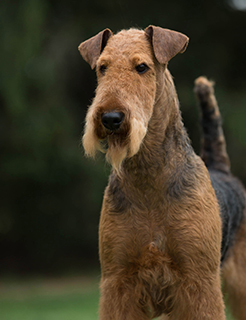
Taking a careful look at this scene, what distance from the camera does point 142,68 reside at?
2.62 m

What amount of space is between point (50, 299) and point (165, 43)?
275 inches

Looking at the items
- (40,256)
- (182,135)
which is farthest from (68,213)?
(182,135)

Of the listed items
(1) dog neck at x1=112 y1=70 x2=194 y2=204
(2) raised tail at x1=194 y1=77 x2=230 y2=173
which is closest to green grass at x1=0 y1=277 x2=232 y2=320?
(2) raised tail at x1=194 y1=77 x2=230 y2=173

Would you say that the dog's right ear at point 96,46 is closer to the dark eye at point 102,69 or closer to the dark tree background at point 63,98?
the dark eye at point 102,69

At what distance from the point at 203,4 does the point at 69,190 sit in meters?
4.62

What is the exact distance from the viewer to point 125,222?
2.81m

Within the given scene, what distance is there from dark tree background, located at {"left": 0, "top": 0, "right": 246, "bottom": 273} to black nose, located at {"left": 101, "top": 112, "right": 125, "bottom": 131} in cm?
601

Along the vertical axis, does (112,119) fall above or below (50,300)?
above

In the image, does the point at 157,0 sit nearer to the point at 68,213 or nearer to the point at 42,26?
the point at 42,26

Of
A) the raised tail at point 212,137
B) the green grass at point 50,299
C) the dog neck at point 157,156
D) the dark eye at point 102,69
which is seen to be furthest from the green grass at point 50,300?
the dark eye at point 102,69

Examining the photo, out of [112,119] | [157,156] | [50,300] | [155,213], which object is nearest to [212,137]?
[157,156]

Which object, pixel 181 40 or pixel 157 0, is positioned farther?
pixel 157 0

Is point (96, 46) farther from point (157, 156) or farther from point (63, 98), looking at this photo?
point (63, 98)

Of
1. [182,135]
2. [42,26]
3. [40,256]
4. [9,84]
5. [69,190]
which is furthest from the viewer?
[40,256]
